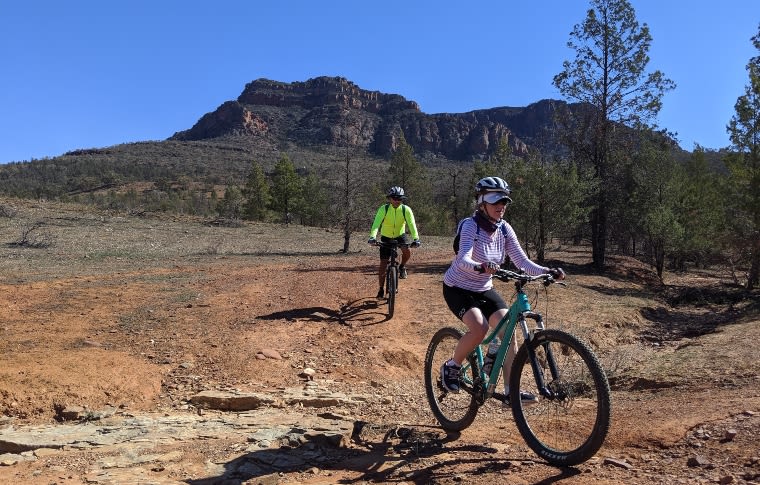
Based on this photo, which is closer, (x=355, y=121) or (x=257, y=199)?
(x=257, y=199)

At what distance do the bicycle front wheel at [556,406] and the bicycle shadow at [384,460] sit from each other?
0.18 m

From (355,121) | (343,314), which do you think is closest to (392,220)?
(343,314)

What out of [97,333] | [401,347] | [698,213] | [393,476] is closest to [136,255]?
[97,333]

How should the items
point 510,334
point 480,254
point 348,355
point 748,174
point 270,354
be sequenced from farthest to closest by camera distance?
point 748,174
point 348,355
point 270,354
point 480,254
point 510,334

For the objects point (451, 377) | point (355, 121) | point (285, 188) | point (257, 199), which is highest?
point (355, 121)

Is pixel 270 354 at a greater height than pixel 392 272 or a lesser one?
lesser

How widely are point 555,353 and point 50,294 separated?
10.3 metres

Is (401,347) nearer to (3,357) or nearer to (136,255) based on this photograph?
(3,357)

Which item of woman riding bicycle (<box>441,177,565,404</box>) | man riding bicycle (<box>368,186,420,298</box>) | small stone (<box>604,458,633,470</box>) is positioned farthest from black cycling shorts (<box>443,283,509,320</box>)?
man riding bicycle (<box>368,186,420,298</box>)

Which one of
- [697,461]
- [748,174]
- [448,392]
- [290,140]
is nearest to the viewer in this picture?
[697,461]

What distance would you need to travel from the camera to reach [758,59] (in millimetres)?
17641

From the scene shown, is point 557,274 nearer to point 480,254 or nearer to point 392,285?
point 480,254

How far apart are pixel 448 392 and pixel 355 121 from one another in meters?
141

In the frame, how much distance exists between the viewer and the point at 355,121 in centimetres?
14175
